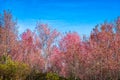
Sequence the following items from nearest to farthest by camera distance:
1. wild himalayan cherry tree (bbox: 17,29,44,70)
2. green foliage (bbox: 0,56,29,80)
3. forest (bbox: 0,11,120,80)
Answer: green foliage (bbox: 0,56,29,80) → forest (bbox: 0,11,120,80) → wild himalayan cherry tree (bbox: 17,29,44,70)


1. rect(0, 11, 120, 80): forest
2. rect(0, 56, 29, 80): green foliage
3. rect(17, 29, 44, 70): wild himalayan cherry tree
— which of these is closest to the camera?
rect(0, 56, 29, 80): green foliage

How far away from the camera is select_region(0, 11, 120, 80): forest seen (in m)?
23.8

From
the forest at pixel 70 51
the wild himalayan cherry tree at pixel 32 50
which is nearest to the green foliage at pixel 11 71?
the forest at pixel 70 51

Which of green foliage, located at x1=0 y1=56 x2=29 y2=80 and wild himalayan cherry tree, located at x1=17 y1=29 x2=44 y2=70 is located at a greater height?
wild himalayan cherry tree, located at x1=17 y1=29 x2=44 y2=70

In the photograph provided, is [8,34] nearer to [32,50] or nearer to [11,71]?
[32,50]

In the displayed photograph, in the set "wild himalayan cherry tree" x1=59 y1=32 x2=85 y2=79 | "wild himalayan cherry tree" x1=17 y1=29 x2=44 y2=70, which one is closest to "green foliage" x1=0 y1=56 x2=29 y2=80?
"wild himalayan cherry tree" x1=59 y1=32 x2=85 y2=79

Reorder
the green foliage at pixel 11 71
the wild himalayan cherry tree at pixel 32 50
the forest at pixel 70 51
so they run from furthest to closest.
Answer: the wild himalayan cherry tree at pixel 32 50 < the forest at pixel 70 51 < the green foliage at pixel 11 71

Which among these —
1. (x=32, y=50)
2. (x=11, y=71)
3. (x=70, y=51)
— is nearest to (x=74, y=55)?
(x=70, y=51)

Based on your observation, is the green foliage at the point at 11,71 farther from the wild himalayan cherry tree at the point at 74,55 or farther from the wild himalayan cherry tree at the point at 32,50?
the wild himalayan cherry tree at the point at 32,50

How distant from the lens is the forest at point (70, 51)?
23.8 m

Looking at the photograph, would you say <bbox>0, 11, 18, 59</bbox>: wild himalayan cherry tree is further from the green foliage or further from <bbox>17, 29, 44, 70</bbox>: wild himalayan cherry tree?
the green foliage

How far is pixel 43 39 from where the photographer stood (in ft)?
105

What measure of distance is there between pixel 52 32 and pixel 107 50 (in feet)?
34.2

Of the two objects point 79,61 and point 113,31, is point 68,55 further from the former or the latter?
point 113,31
